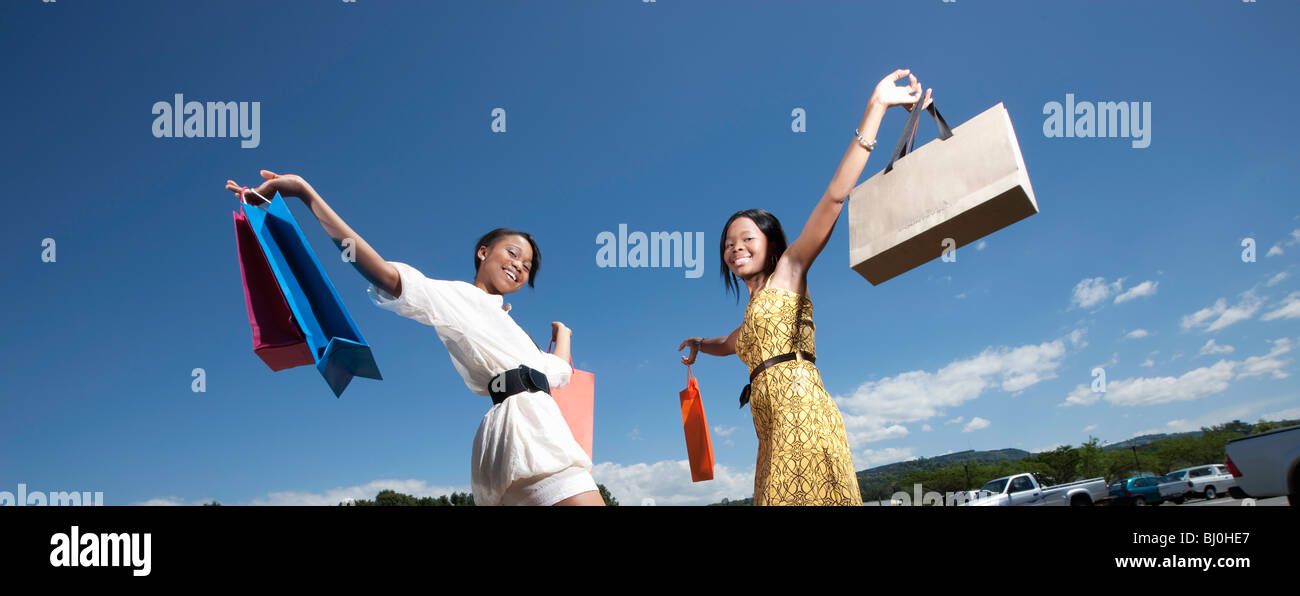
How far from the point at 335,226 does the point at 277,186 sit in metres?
0.54

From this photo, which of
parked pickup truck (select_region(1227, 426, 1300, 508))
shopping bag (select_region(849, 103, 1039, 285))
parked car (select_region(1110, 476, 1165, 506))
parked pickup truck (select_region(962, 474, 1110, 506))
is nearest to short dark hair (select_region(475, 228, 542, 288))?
shopping bag (select_region(849, 103, 1039, 285))

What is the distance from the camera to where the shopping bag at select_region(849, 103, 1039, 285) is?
8.98ft

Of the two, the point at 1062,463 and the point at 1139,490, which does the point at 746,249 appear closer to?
the point at 1139,490

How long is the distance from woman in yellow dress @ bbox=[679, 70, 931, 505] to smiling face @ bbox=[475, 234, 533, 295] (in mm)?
1311

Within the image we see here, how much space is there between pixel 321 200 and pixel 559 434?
165 cm

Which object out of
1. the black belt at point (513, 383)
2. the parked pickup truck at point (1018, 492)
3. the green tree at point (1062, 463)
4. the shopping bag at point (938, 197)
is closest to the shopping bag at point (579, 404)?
the black belt at point (513, 383)

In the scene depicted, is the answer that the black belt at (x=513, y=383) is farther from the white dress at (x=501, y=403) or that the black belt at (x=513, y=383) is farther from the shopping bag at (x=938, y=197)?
the shopping bag at (x=938, y=197)

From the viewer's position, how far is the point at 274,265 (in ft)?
10.8

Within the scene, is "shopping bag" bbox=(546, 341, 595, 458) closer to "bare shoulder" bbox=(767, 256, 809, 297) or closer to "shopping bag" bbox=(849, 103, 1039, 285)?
"bare shoulder" bbox=(767, 256, 809, 297)

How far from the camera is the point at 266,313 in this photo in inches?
135

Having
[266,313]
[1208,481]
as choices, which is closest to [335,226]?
[266,313]

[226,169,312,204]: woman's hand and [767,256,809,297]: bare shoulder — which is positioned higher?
[226,169,312,204]: woman's hand
